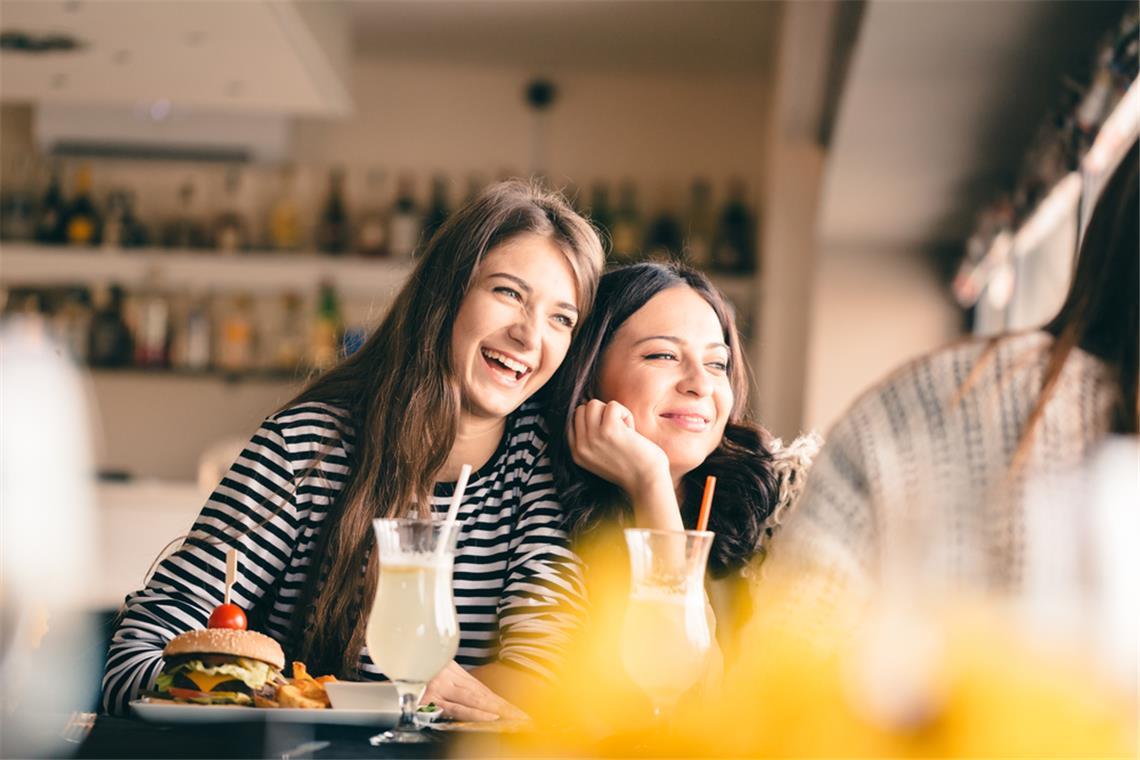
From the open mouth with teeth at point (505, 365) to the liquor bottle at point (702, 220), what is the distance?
12.1 feet

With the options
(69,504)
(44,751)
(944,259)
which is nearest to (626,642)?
(44,751)

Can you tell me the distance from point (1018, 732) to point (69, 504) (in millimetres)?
4301

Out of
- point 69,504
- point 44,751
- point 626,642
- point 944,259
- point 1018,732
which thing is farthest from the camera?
point 944,259

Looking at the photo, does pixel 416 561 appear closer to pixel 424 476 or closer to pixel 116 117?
pixel 424 476

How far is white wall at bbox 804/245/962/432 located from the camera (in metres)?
4.64

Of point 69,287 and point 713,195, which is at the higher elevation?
point 713,195

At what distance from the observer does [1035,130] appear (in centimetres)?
302

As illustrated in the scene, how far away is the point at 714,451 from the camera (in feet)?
6.55

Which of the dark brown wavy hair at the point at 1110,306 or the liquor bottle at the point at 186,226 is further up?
the liquor bottle at the point at 186,226

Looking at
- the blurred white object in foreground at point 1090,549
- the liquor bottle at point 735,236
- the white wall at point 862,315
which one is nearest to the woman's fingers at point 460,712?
the blurred white object in foreground at point 1090,549

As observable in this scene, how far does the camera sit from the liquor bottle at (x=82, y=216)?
A: 5488 mm

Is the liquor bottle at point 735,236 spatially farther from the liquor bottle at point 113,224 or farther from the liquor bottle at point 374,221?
the liquor bottle at point 113,224

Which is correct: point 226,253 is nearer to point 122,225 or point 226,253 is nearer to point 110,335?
point 122,225

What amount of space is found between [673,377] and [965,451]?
0.85 meters
